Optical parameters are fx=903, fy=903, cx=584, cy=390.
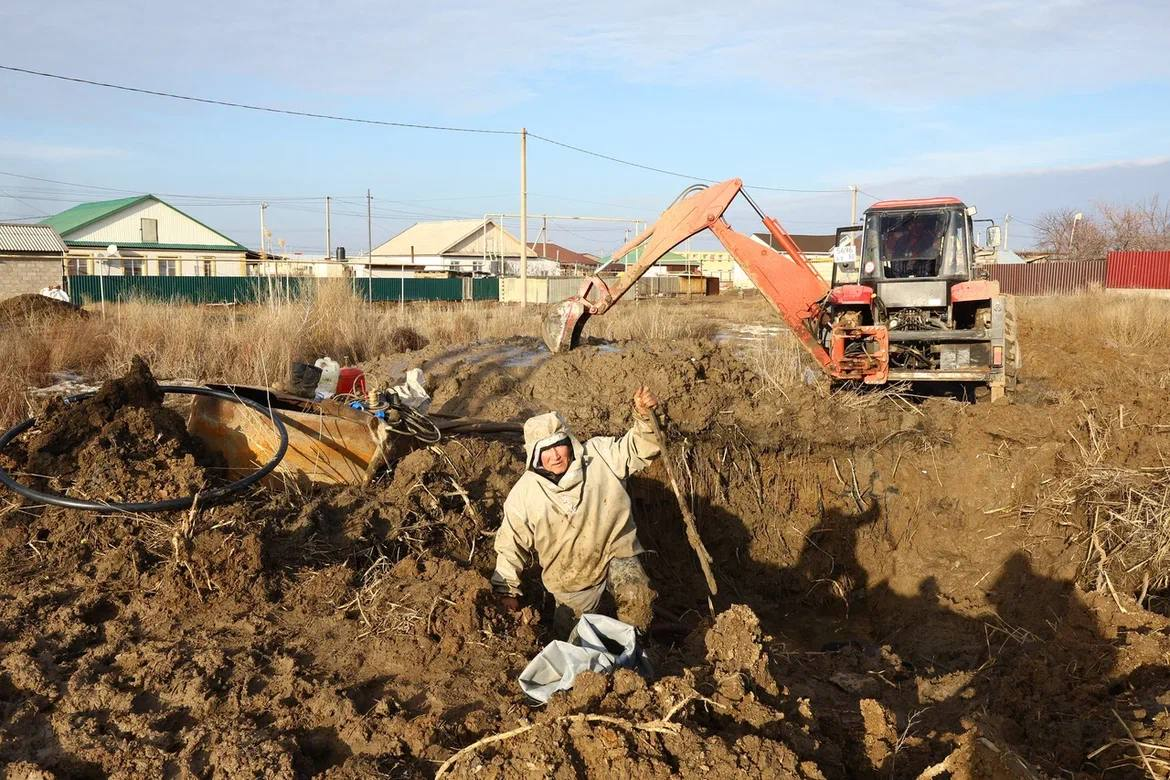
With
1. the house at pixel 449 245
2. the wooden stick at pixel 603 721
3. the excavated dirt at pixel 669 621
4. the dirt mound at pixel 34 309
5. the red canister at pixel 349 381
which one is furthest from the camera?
the house at pixel 449 245

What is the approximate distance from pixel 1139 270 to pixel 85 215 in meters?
49.3

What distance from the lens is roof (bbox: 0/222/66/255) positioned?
32.1 m

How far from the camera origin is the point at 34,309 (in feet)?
48.9

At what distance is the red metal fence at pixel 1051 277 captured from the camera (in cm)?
3166

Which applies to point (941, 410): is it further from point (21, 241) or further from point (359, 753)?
point (21, 241)

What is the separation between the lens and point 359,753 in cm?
346

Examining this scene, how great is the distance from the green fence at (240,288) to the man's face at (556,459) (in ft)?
37.5

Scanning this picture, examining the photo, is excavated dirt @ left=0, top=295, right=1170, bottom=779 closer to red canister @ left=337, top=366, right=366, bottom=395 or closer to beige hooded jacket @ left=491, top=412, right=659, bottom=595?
beige hooded jacket @ left=491, top=412, right=659, bottom=595

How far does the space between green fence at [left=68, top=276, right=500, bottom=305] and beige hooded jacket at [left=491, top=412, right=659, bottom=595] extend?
11.3 m

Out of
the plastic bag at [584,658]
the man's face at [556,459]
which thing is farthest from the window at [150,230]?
the plastic bag at [584,658]

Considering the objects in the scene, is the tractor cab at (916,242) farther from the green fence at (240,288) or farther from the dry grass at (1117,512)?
the green fence at (240,288)

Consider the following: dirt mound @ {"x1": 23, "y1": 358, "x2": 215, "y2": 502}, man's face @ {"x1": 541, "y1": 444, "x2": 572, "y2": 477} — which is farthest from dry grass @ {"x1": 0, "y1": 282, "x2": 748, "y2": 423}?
man's face @ {"x1": 541, "y1": 444, "x2": 572, "y2": 477}

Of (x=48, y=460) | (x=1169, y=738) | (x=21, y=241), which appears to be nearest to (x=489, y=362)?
(x=48, y=460)

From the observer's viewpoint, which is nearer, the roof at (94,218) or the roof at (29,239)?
the roof at (29,239)
